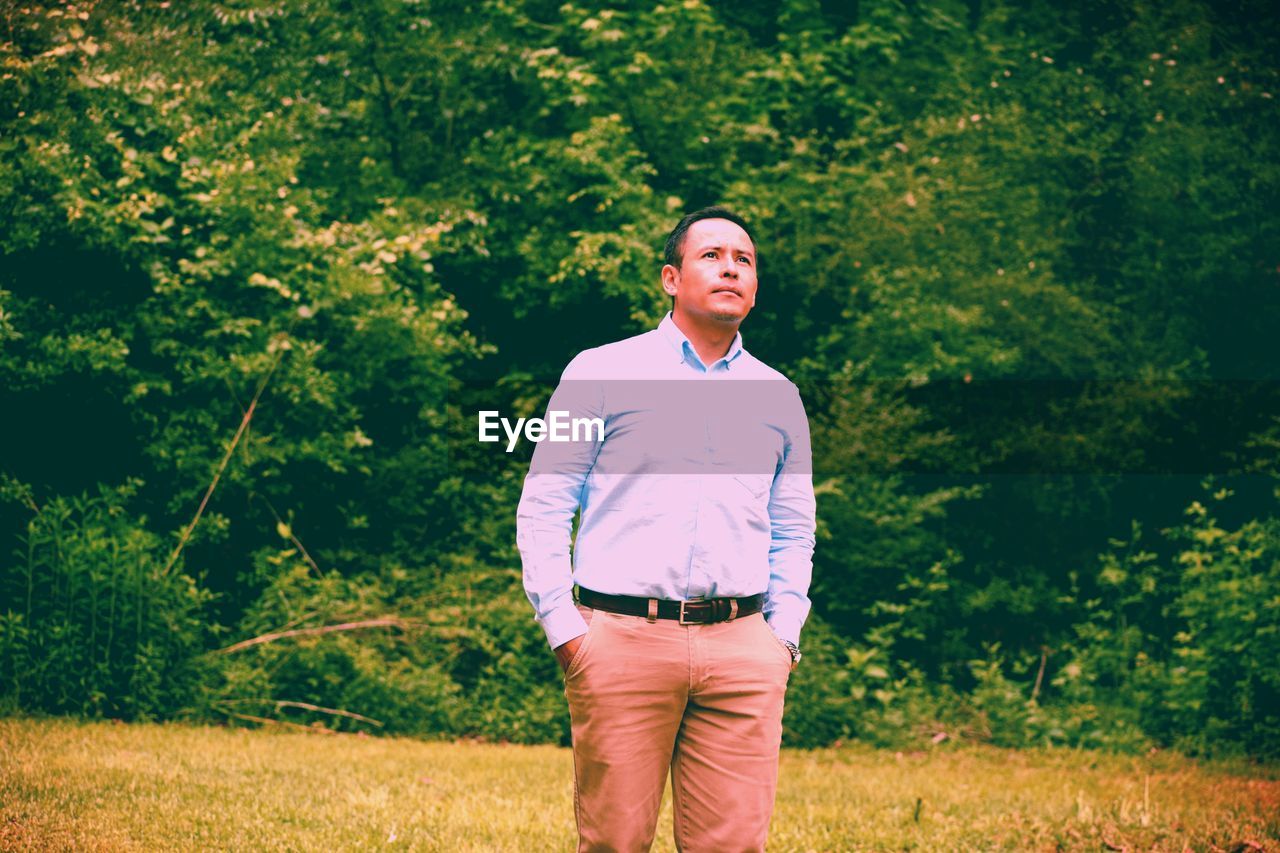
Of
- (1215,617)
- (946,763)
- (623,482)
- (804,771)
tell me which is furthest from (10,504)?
(1215,617)

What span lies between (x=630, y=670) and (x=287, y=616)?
749 cm

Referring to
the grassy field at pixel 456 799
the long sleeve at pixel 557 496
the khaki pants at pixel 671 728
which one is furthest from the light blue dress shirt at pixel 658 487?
the grassy field at pixel 456 799

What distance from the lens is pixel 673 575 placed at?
142 inches

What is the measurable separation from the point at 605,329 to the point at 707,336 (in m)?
9.40

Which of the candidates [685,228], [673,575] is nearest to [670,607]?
[673,575]

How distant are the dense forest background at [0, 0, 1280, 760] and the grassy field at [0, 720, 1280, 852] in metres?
1.19

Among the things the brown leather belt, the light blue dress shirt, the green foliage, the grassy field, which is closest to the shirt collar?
the light blue dress shirt

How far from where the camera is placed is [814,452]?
447 inches

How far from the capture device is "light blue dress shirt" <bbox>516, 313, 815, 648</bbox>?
3.61 m

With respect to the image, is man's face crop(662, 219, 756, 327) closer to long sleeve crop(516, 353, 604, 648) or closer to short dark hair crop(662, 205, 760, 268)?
short dark hair crop(662, 205, 760, 268)

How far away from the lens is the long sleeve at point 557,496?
3.62 m

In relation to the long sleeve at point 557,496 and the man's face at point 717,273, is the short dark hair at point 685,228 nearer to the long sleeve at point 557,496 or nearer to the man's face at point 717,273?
the man's face at point 717,273

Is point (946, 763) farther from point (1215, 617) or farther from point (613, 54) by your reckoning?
point (613, 54)

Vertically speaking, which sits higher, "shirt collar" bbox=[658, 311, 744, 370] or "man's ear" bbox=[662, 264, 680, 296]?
"man's ear" bbox=[662, 264, 680, 296]
